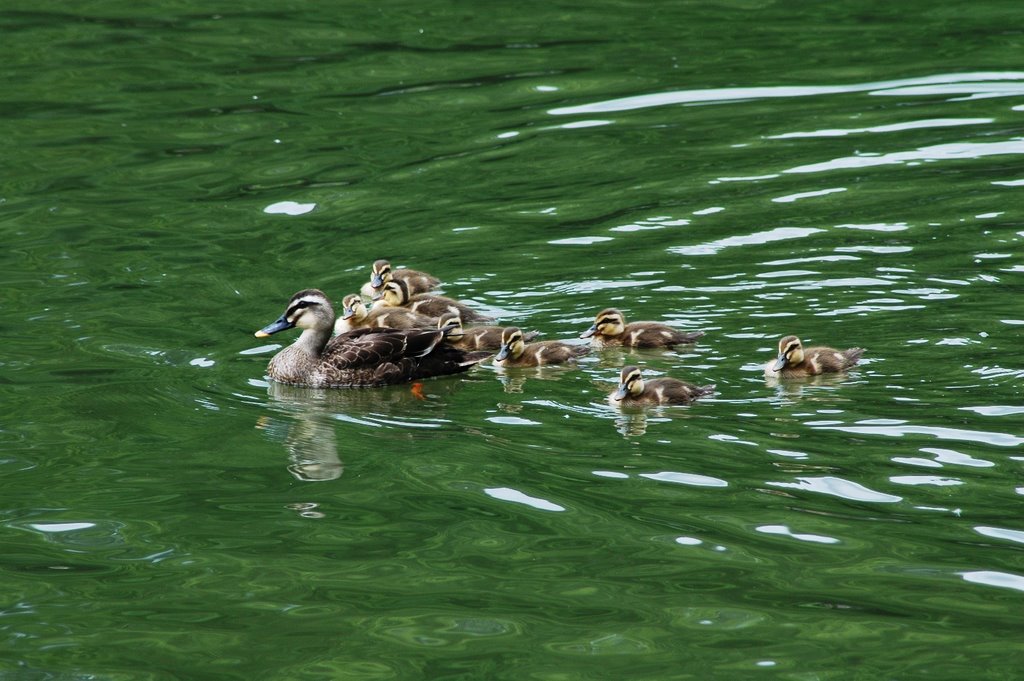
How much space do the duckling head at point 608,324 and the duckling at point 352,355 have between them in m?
0.67

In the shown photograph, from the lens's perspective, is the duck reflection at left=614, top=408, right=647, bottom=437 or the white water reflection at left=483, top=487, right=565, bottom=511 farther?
the duck reflection at left=614, top=408, right=647, bottom=437

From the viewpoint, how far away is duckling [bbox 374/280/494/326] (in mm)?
10469

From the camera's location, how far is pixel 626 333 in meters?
9.66

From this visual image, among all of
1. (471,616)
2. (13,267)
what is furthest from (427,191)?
(471,616)

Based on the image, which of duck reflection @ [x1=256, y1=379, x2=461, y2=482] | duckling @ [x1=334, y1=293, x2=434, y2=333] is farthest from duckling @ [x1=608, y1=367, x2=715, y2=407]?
duckling @ [x1=334, y1=293, x2=434, y2=333]

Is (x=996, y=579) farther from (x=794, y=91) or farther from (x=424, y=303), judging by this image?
(x=794, y=91)

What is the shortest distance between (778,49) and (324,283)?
702cm

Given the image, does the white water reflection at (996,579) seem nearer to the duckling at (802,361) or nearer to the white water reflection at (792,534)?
the white water reflection at (792,534)

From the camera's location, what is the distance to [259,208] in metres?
13.1

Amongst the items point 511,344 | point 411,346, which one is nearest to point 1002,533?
point 511,344

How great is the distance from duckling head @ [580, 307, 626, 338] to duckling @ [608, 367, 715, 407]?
3.52 feet

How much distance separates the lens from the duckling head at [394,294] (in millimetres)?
10688

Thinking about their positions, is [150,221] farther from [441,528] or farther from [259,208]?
[441,528]

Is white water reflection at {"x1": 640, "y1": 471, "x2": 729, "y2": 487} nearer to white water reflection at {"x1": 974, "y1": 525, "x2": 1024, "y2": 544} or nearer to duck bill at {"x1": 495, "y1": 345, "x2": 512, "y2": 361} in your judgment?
white water reflection at {"x1": 974, "y1": 525, "x2": 1024, "y2": 544}
